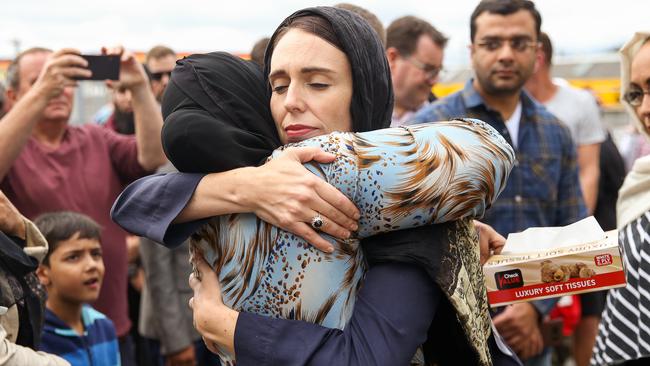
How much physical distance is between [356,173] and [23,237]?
1.40m

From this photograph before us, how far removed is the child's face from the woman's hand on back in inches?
86.3

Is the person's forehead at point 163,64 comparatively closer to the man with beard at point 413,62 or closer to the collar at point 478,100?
the man with beard at point 413,62

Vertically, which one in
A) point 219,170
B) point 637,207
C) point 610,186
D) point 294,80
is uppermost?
point 294,80

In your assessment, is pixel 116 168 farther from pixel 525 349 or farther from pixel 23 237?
pixel 525 349

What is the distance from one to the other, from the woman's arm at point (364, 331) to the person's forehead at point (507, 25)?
2554 mm

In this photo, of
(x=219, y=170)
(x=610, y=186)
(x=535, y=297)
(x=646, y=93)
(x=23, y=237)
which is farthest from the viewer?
(x=610, y=186)

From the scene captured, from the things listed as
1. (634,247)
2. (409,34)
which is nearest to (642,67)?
(634,247)

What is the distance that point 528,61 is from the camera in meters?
3.96

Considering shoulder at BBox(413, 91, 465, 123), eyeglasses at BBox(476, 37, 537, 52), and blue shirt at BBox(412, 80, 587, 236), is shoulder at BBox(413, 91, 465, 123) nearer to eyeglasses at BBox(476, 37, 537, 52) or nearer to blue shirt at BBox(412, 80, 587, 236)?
blue shirt at BBox(412, 80, 587, 236)

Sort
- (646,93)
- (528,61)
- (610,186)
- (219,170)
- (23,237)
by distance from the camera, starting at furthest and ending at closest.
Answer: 1. (610,186)
2. (528,61)
3. (646,93)
4. (23,237)
5. (219,170)

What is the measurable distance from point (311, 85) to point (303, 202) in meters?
0.30

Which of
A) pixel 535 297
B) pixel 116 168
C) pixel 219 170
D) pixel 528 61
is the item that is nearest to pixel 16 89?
pixel 116 168

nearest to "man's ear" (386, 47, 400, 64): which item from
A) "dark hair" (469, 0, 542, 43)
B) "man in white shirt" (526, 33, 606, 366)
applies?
"dark hair" (469, 0, 542, 43)

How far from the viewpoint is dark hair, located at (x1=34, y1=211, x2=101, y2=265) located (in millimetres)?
3574
